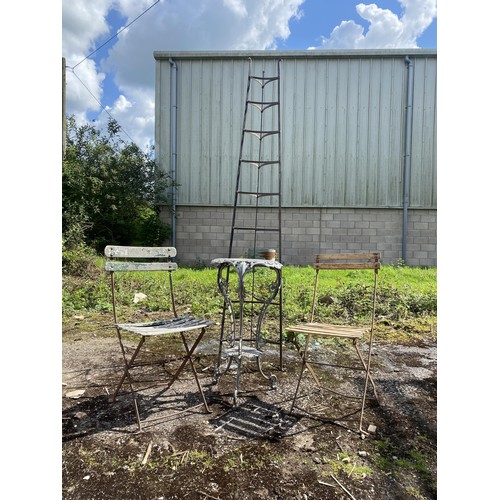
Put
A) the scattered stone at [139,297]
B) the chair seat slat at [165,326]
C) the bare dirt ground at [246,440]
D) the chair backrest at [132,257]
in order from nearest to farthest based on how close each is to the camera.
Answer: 1. the bare dirt ground at [246,440]
2. the chair seat slat at [165,326]
3. the chair backrest at [132,257]
4. the scattered stone at [139,297]

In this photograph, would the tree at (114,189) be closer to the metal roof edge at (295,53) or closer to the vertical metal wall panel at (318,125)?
Result: the vertical metal wall panel at (318,125)

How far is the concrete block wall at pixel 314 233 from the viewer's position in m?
8.68

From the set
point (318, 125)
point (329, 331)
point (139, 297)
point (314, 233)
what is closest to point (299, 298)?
point (139, 297)

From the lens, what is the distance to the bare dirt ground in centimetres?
158

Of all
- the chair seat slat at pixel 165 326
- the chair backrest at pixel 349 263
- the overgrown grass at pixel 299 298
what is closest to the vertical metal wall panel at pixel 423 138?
the overgrown grass at pixel 299 298

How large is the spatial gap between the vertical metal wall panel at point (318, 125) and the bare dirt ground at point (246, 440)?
247 inches

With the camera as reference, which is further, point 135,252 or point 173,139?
point 173,139

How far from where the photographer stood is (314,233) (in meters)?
8.75

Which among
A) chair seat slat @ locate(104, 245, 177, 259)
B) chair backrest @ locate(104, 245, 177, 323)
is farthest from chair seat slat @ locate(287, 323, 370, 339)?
chair seat slat @ locate(104, 245, 177, 259)

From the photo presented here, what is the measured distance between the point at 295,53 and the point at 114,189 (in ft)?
17.4

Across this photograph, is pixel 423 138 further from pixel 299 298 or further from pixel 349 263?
pixel 349 263

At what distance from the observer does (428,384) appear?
2.76 metres
